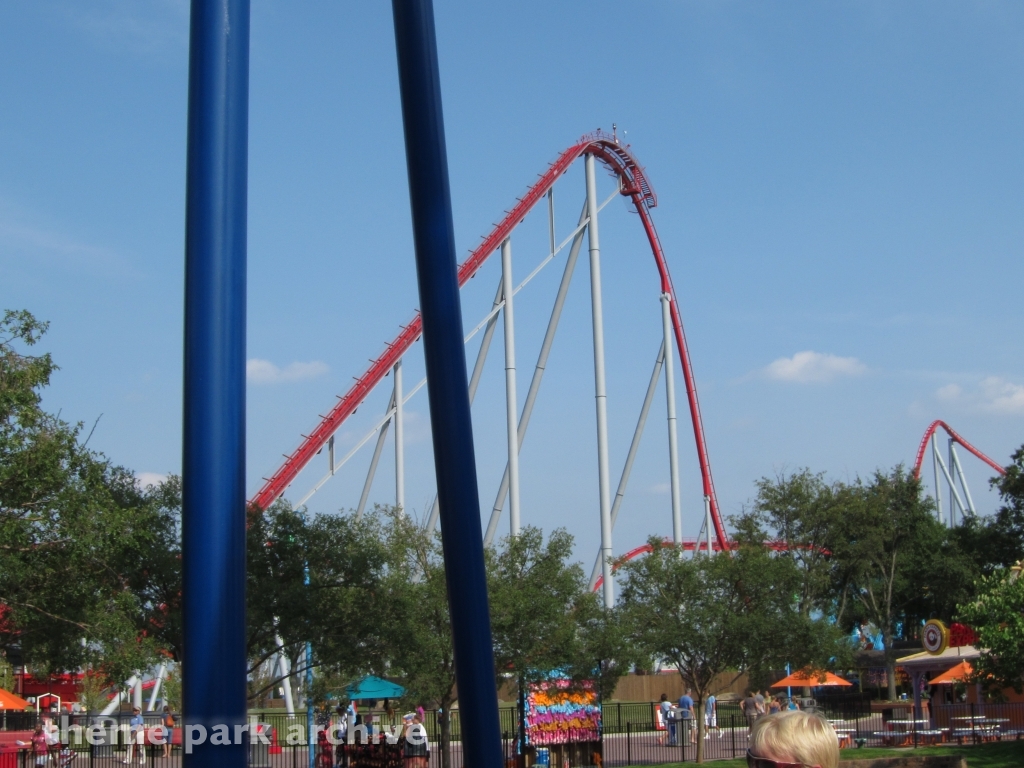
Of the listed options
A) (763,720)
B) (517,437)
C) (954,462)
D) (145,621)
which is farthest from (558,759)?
(954,462)

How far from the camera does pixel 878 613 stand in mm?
37781

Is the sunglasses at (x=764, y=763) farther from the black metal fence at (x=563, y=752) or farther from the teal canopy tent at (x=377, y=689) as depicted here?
the teal canopy tent at (x=377, y=689)

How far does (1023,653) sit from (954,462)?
98.0ft

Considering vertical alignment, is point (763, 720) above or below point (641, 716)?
above

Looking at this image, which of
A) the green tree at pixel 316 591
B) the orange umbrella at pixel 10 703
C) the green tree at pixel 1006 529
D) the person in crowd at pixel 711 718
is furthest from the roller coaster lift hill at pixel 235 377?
the green tree at pixel 1006 529

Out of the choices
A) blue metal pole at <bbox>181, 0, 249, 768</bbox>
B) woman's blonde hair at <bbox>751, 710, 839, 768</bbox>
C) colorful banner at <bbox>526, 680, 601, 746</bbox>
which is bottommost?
colorful banner at <bbox>526, 680, 601, 746</bbox>

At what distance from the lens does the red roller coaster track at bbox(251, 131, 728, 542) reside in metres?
21.9

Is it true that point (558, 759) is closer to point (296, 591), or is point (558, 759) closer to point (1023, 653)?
point (296, 591)

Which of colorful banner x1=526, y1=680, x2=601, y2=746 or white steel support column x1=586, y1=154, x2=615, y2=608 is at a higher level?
white steel support column x1=586, y1=154, x2=615, y2=608

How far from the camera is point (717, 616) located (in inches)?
723

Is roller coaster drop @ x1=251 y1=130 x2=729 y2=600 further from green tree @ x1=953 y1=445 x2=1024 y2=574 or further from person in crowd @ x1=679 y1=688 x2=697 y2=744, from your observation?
green tree @ x1=953 y1=445 x2=1024 y2=574

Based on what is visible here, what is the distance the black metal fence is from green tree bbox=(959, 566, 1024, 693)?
7.50ft

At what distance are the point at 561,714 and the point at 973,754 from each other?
6.74 m

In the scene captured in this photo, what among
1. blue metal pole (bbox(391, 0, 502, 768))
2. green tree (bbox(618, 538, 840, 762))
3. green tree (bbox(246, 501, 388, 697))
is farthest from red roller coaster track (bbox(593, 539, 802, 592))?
blue metal pole (bbox(391, 0, 502, 768))
